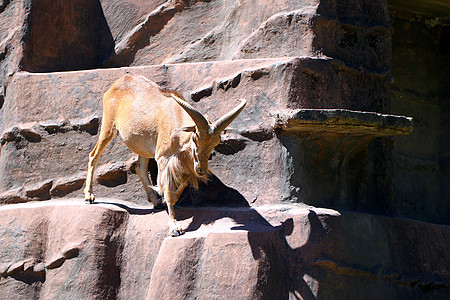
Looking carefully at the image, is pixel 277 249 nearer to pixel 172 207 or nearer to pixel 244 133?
pixel 172 207

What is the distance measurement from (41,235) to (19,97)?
189 cm

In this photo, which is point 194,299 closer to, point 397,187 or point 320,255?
point 320,255

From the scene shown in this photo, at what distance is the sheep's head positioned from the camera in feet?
20.0

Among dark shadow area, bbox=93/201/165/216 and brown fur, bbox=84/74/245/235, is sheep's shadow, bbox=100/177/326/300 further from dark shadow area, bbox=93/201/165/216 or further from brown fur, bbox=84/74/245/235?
dark shadow area, bbox=93/201/165/216

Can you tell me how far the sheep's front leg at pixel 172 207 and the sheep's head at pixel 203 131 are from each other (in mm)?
472

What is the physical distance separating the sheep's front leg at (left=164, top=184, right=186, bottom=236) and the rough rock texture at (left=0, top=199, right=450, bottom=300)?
0.09 m

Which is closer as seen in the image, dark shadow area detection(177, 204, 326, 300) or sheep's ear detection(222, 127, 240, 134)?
dark shadow area detection(177, 204, 326, 300)

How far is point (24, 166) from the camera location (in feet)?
26.0

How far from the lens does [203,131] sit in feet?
20.1

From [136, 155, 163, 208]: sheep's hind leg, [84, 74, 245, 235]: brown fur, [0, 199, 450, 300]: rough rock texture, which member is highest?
[84, 74, 245, 235]: brown fur

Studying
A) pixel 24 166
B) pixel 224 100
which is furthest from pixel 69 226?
pixel 224 100

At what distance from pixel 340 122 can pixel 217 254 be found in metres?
1.66

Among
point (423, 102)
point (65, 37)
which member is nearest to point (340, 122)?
point (423, 102)

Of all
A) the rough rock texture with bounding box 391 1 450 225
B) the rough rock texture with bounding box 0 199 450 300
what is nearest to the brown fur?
the rough rock texture with bounding box 0 199 450 300
